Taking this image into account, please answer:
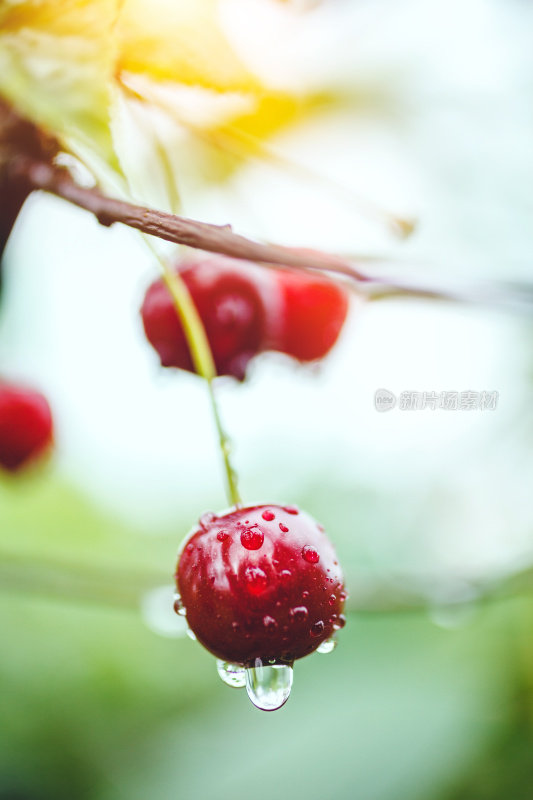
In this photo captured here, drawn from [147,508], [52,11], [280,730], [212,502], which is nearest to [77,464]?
[147,508]

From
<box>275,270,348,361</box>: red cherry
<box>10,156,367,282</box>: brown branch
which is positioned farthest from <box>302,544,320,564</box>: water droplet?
<box>275,270,348,361</box>: red cherry

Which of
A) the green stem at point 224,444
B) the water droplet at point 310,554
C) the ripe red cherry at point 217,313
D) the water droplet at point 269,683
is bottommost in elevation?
the water droplet at point 269,683

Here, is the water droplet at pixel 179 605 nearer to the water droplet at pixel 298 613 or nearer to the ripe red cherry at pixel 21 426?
the water droplet at pixel 298 613

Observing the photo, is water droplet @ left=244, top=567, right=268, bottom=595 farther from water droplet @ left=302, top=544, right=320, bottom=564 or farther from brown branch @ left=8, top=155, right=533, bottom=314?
brown branch @ left=8, top=155, right=533, bottom=314

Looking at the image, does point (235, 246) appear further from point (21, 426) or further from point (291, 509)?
point (21, 426)

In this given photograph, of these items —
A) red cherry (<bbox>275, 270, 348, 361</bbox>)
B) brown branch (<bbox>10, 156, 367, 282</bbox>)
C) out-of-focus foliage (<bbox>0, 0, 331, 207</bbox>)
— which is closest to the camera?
brown branch (<bbox>10, 156, 367, 282</bbox>)

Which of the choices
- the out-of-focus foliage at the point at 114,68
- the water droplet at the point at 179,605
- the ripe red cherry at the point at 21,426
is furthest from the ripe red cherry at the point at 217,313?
the ripe red cherry at the point at 21,426

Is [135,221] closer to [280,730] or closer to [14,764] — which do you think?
[280,730]
